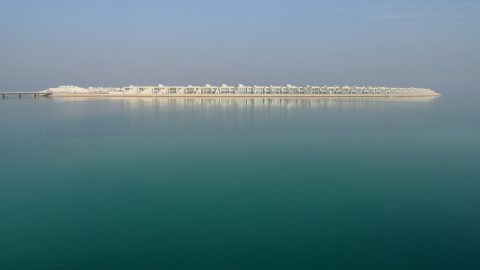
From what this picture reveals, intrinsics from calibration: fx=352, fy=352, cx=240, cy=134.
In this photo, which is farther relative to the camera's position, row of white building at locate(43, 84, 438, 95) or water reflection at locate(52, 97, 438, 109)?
row of white building at locate(43, 84, 438, 95)

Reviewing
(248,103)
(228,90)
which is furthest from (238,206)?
(228,90)

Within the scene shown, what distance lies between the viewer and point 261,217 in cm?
693

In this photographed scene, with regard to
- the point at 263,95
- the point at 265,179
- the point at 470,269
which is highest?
the point at 263,95

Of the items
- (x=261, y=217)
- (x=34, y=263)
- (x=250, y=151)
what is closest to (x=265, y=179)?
(x=261, y=217)

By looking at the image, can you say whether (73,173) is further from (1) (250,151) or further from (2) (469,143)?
(2) (469,143)

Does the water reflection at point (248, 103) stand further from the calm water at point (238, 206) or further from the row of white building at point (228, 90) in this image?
the calm water at point (238, 206)

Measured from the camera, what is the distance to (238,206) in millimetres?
7527

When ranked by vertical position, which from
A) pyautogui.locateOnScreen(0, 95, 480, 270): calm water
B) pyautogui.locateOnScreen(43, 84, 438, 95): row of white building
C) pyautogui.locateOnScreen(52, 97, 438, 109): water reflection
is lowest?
pyautogui.locateOnScreen(0, 95, 480, 270): calm water

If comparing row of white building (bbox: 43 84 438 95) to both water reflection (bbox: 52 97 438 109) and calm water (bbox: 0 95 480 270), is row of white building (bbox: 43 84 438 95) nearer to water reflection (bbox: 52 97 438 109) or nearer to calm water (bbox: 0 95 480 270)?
water reflection (bbox: 52 97 438 109)

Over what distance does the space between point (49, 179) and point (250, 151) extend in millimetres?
6783

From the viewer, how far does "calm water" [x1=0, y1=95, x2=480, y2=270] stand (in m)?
5.51

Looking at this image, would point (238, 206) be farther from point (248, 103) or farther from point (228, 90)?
point (228, 90)

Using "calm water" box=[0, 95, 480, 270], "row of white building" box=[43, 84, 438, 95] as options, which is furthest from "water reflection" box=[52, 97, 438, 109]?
"calm water" box=[0, 95, 480, 270]

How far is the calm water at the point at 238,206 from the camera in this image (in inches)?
217
